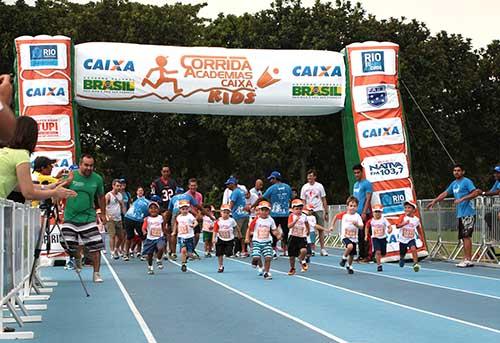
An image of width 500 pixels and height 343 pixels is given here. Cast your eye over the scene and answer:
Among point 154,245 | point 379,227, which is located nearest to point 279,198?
point 379,227

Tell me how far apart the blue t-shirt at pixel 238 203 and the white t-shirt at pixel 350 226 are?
5879 millimetres

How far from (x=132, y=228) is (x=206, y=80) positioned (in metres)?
3.73

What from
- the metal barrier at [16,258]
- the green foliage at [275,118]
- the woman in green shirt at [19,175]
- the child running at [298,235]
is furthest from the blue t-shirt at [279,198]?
the green foliage at [275,118]

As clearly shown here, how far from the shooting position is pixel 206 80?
23.9 meters

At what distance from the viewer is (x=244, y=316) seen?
1186 centimetres

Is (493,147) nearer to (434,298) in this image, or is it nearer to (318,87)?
(318,87)

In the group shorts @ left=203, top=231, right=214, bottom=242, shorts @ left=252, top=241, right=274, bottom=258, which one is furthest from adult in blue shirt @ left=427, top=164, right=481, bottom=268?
shorts @ left=203, top=231, right=214, bottom=242

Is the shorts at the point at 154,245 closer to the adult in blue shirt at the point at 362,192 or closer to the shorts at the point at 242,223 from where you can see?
the adult in blue shirt at the point at 362,192

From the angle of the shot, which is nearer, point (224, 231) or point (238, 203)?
point (224, 231)

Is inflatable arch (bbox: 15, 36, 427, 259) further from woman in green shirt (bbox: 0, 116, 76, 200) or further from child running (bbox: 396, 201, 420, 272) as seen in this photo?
woman in green shirt (bbox: 0, 116, 76, 200)

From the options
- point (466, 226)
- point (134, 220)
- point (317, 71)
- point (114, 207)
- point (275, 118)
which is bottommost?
point (466, 226)

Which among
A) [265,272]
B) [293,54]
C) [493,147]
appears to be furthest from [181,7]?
[265,272]

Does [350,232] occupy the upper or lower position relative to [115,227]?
lower

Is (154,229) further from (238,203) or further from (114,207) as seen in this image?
(238,203)
